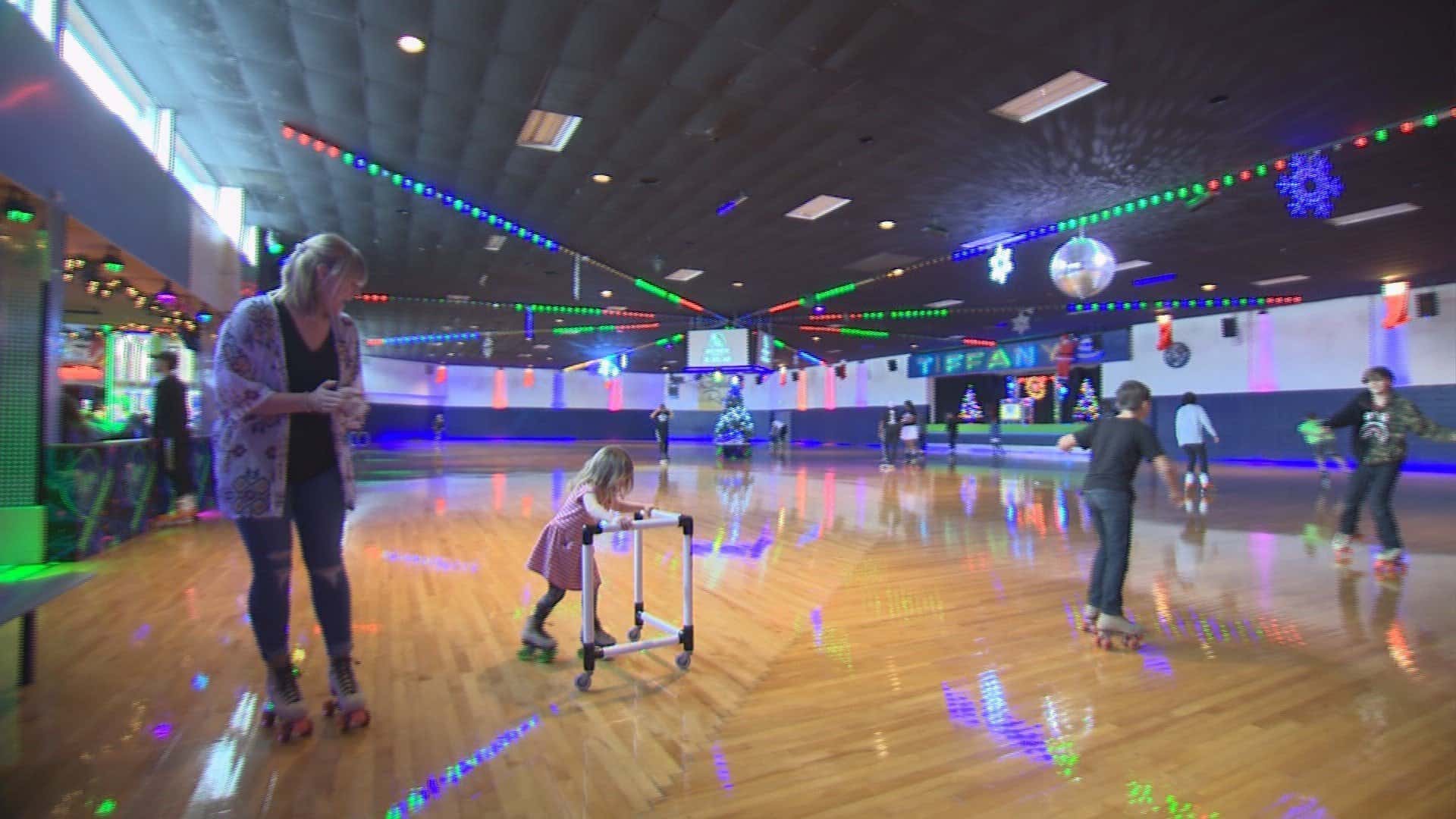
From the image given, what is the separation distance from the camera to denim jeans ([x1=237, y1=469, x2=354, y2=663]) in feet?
6.53

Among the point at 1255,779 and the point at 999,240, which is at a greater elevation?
the point at 999,240

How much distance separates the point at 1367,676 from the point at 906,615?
1.68 meters

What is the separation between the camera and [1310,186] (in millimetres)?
7227

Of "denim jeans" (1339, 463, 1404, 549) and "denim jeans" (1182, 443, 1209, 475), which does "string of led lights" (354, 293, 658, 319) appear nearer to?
"denim jeans" (1182, 443, 1209, 475)

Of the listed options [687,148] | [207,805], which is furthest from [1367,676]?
[687,148]

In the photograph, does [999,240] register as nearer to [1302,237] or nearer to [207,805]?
[1302,237]

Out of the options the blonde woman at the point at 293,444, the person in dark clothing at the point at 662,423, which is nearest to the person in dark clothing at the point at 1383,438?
the blonde woman at the point at 293,444

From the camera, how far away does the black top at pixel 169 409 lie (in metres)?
6.07

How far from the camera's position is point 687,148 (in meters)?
6.61

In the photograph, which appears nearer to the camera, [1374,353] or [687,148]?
[687,148]

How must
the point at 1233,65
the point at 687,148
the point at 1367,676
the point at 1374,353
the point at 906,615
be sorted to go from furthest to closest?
the point at 1374,353
the point at 687,148
the point at 1233,65
the point at 906,615
the point at 1367,676

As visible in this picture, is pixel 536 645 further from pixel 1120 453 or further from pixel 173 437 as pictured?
pixel 173 437

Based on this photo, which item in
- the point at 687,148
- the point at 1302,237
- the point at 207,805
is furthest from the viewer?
the point at 1302,237

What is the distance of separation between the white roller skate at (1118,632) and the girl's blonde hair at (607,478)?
2064mm
